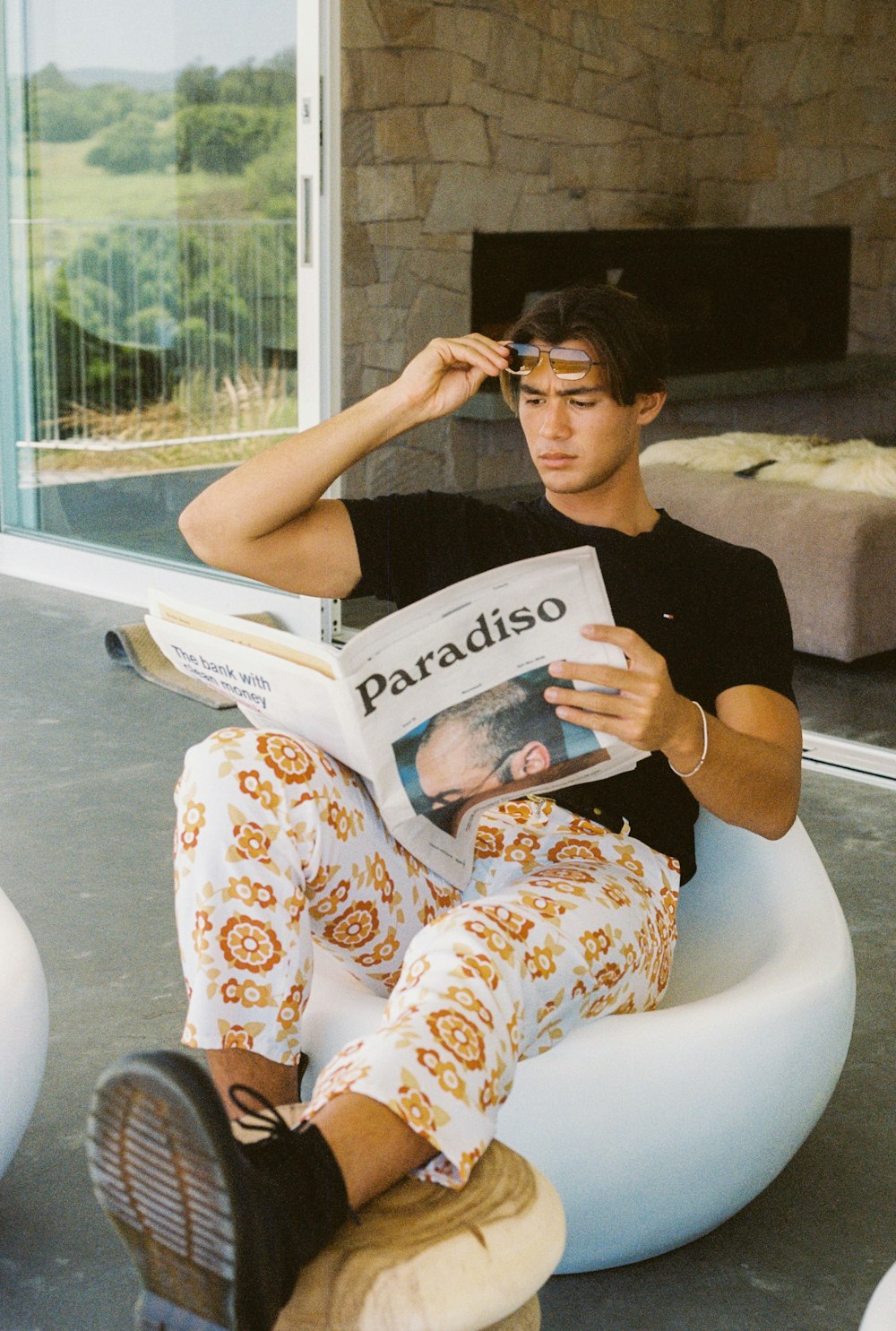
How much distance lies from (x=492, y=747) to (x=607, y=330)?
0.52 m

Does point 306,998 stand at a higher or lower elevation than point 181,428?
lower

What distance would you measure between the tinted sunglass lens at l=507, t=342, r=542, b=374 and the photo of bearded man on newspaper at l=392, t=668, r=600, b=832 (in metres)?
0.44

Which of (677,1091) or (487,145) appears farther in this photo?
(487,145)

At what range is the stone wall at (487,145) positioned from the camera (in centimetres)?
367

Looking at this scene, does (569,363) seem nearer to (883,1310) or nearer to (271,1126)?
(271,1126)

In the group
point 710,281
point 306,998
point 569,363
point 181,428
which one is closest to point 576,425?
point 569,363

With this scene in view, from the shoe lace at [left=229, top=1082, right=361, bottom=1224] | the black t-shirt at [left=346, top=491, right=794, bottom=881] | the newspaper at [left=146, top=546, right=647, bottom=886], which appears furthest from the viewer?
the black t-shirt at [left=346, top=491, right=794, bottom=881]

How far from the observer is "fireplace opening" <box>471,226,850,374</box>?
11.2 feet

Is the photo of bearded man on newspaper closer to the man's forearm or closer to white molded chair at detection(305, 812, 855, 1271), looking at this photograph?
the man's forearm

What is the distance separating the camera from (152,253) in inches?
179

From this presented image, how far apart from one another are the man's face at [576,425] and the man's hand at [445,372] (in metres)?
0.05

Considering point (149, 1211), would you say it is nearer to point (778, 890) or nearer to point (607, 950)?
point (607, 950)

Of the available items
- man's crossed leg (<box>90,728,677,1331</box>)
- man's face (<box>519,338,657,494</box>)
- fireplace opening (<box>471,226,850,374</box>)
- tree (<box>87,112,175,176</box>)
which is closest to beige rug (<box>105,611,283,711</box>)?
fireplace opening (<box>471,226,850,374</box>)

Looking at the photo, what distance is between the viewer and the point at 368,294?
393 cm
